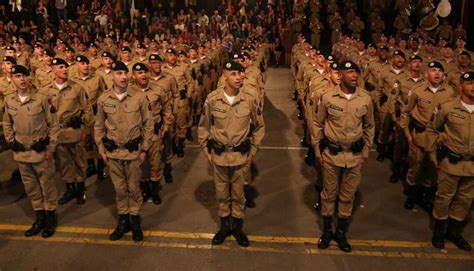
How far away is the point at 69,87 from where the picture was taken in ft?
20.7

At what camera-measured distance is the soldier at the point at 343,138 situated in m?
4.91

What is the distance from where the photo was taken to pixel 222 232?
5.46 metres

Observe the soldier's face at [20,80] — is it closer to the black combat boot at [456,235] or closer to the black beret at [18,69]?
the black beret at [18,69]

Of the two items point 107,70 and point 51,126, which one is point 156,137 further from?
point 107,70

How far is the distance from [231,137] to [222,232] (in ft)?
4.13

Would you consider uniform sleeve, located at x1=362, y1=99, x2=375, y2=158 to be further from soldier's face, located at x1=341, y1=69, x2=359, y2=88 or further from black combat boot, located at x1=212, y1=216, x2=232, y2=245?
black combat boot, located at x1=212, y1=216, x2=232, y2=245

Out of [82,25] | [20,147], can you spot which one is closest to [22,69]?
[20,147]

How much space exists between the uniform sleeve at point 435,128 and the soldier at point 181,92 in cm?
455

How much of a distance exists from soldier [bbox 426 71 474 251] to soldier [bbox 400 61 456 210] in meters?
0.77

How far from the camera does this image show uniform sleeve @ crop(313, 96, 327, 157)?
5086 millimetres

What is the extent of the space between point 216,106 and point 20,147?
95.9 inches

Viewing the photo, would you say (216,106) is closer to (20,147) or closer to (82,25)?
A: (20,147)

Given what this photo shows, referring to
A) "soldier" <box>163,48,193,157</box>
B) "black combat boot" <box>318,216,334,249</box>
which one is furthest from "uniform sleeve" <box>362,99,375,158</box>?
"soldier" <box>163,48,193,157</box>

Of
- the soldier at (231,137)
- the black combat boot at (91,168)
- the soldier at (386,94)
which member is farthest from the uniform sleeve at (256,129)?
the black combat boot at (91,168)
